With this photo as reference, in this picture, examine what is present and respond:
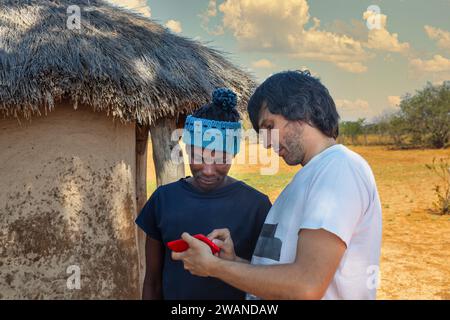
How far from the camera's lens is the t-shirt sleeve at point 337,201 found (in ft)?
4.42

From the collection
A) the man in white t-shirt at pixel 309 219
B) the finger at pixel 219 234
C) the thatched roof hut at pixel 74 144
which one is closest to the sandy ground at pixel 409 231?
the thatched roof hut at pixel 74 144

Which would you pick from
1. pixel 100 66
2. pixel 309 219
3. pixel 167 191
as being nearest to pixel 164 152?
pixel 100 66

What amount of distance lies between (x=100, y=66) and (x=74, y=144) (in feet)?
2.09

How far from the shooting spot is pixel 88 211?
14.0 feet

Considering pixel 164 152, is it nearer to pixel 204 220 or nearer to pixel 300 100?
pixel 204 220

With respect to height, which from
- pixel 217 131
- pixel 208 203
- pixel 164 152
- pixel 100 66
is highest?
pixel 100 66

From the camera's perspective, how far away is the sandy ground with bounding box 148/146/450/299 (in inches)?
252

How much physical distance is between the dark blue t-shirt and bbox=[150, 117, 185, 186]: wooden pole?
2461 mm

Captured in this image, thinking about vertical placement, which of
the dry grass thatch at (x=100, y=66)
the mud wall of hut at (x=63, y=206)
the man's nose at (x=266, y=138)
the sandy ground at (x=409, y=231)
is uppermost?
the dry grass thatch at (x=100, y=66)

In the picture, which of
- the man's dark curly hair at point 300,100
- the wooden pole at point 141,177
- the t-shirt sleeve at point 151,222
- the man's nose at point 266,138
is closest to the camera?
the man's dark curly hair at point 300,100

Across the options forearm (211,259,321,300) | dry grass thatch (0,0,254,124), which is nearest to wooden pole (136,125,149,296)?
dry grass thatch (0,0,254,124)

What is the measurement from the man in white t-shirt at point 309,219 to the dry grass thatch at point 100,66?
104 inches

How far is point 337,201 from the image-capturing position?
136 cm

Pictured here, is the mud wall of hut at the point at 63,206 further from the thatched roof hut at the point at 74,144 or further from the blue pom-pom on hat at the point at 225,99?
the blue pom-pom on hat at the point at 225,99
